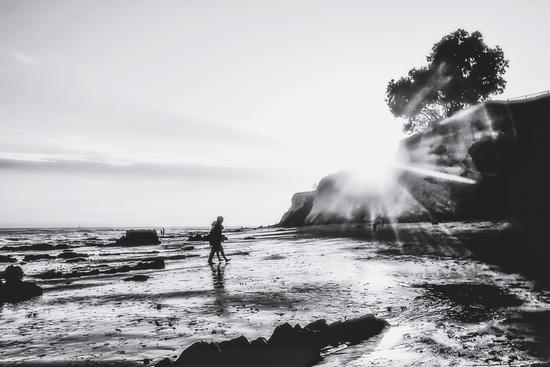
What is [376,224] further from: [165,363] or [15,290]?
[165,363]

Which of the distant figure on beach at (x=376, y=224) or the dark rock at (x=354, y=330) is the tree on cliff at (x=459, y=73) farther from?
the dark rock at (x=354, y=330)

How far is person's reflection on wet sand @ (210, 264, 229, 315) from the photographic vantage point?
7.55m

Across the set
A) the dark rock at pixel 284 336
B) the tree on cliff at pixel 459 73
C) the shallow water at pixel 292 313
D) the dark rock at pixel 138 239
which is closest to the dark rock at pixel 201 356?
the dark rock at pixel 284 336

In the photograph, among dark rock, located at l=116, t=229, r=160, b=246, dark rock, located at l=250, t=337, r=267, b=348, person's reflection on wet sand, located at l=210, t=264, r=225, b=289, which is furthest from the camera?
dark rock, located at l=116, t=229, r=160, b=246

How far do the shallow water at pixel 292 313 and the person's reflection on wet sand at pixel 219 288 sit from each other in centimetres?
4

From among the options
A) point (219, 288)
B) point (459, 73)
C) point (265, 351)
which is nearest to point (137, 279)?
point (219, 288)

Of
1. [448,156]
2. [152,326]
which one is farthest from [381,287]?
→ [448,156]

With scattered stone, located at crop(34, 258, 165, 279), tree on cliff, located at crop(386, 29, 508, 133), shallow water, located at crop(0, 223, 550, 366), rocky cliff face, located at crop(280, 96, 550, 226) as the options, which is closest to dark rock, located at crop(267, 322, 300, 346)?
shallow water, located at crop(0, 223, 550, 366)

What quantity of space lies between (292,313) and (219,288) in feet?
11.9

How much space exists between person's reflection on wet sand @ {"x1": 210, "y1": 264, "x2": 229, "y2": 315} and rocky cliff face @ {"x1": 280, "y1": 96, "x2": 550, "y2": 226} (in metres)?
20.1

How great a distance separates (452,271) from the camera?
34.3 feet

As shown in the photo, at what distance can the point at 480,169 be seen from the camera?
95.2 feet

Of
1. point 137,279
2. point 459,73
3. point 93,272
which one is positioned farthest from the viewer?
point 459,73

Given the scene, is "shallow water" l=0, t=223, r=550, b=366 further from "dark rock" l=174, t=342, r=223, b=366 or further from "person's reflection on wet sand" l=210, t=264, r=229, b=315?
"dark rock" l=174, t=342, r=223, b=366
